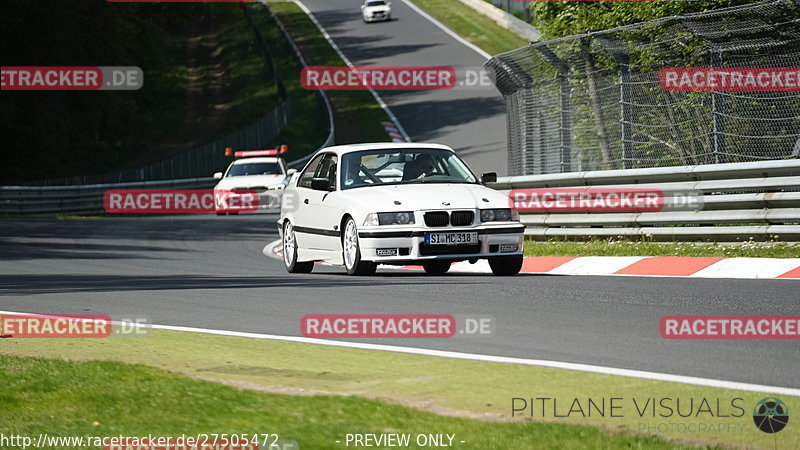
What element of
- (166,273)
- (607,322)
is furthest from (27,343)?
(166,273)

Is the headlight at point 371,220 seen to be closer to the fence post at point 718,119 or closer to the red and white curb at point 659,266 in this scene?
the red and white curb at point 659,266

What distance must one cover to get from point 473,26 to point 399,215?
6010 centimetres

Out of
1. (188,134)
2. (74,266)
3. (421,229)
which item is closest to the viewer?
(421,229)

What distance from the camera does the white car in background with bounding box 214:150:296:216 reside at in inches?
1224

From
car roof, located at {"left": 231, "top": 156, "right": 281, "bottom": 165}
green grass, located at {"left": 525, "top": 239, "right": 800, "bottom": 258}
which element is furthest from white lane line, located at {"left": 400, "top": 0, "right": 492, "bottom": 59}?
green grass, located at {"left": 525, "top": 239, "right": 800, "bottom": 258}

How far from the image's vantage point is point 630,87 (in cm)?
1655

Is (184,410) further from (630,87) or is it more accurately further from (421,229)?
(630,87)

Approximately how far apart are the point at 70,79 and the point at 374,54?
21.5 metres

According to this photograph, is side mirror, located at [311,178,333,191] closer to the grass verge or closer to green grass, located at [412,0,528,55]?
the grass verge

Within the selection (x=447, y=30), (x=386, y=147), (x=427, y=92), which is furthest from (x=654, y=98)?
(x=447, y=30)

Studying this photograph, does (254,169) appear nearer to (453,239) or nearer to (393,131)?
(453,239)

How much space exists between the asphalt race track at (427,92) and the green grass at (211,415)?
32311 millimetres

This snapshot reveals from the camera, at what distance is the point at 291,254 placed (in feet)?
52.1

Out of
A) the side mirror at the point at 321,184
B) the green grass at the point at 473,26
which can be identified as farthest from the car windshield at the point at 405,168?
the green grass at the point at 473,26
